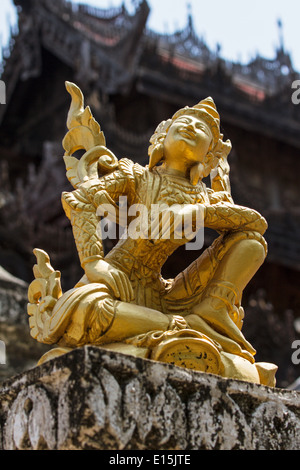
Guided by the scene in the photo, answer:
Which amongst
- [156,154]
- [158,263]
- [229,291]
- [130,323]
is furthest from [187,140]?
[130,323]

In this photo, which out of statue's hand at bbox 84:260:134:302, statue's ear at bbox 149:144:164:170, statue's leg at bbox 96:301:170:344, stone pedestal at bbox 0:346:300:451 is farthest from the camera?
statue's ear at bbox 149:144:164:170

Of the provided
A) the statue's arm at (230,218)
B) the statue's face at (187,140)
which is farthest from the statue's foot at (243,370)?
the statue's face at (187,140)

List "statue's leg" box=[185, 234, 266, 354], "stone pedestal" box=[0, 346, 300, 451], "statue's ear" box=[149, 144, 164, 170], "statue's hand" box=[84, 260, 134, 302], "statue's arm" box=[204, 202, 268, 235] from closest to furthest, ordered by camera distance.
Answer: "stone pedestal" box=[0, 346, 300, 451] → "statue's hand" box=[84, 260, 134, 302] → "statue's leg" box=[185, 234, 266, 354] → "statue's arm" box=[204, 202, 268, 235] → "statue's ear" box=[149, 144, 164, 170]

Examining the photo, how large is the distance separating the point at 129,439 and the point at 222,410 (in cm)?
40

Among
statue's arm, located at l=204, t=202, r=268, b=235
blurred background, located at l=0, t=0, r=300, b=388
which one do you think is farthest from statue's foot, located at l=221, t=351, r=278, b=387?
blurred background, located at l=0, t=0, r=300, b=388

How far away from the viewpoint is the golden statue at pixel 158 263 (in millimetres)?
2627

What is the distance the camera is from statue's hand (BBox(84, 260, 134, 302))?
108 inches

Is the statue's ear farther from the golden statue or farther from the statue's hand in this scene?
the statue's hand

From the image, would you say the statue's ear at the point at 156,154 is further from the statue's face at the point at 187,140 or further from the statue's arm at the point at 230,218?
the statue's arm at the point at 230,218

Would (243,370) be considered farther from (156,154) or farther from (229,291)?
(156,154)

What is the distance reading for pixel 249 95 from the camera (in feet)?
41.3

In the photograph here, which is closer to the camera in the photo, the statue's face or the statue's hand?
the statue's hand

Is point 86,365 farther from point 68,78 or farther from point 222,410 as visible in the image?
point 68,78

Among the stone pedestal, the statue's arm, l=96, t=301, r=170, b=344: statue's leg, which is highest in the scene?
the statue's arm
